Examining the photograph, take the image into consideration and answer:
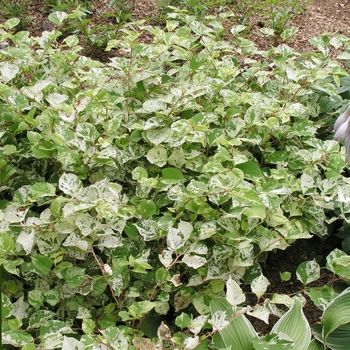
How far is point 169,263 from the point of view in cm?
145

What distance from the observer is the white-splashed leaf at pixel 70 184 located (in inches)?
57.4

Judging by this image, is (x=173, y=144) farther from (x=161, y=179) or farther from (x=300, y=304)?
(x=300, y=304)

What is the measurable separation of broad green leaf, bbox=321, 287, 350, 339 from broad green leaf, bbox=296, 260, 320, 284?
0.11 m

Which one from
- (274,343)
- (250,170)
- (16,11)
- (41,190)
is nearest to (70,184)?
(41,190)

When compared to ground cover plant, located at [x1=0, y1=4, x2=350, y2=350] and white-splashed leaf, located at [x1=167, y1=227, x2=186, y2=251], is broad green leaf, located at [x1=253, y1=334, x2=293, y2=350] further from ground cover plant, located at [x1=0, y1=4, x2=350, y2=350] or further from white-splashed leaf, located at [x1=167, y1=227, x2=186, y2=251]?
white-splashed leaf, located at [x1=167, y1=227, x2=186, y2=251]

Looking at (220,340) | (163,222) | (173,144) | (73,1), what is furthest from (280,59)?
(73,1)

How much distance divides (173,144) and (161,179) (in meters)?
0.15

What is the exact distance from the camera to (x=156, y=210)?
1.59 m

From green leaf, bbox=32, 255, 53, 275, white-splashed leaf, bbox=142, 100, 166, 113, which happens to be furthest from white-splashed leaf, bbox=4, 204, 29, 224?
white-splashed leaf, bbox=142, 100, 166, 113

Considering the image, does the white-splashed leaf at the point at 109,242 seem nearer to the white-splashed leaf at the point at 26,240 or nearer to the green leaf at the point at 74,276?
the green leaf at the point at 74,276

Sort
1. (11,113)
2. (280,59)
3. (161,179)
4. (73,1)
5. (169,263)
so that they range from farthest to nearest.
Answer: (73,1), (280,59), (11,113), (161,179), (169,263)

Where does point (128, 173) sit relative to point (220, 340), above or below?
above

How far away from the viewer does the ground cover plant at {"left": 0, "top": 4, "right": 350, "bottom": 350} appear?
1.42m

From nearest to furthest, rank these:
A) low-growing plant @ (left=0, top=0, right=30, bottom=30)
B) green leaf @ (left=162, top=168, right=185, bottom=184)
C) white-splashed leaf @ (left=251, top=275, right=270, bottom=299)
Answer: white-splashed leaf @ (left=251, top=275, right=270, bottom=299) → green leaf @ (left=162, top=168, right=185, bottom=184) → low-growing plant @ (left=0, top=0, right=30, bottom=30)
